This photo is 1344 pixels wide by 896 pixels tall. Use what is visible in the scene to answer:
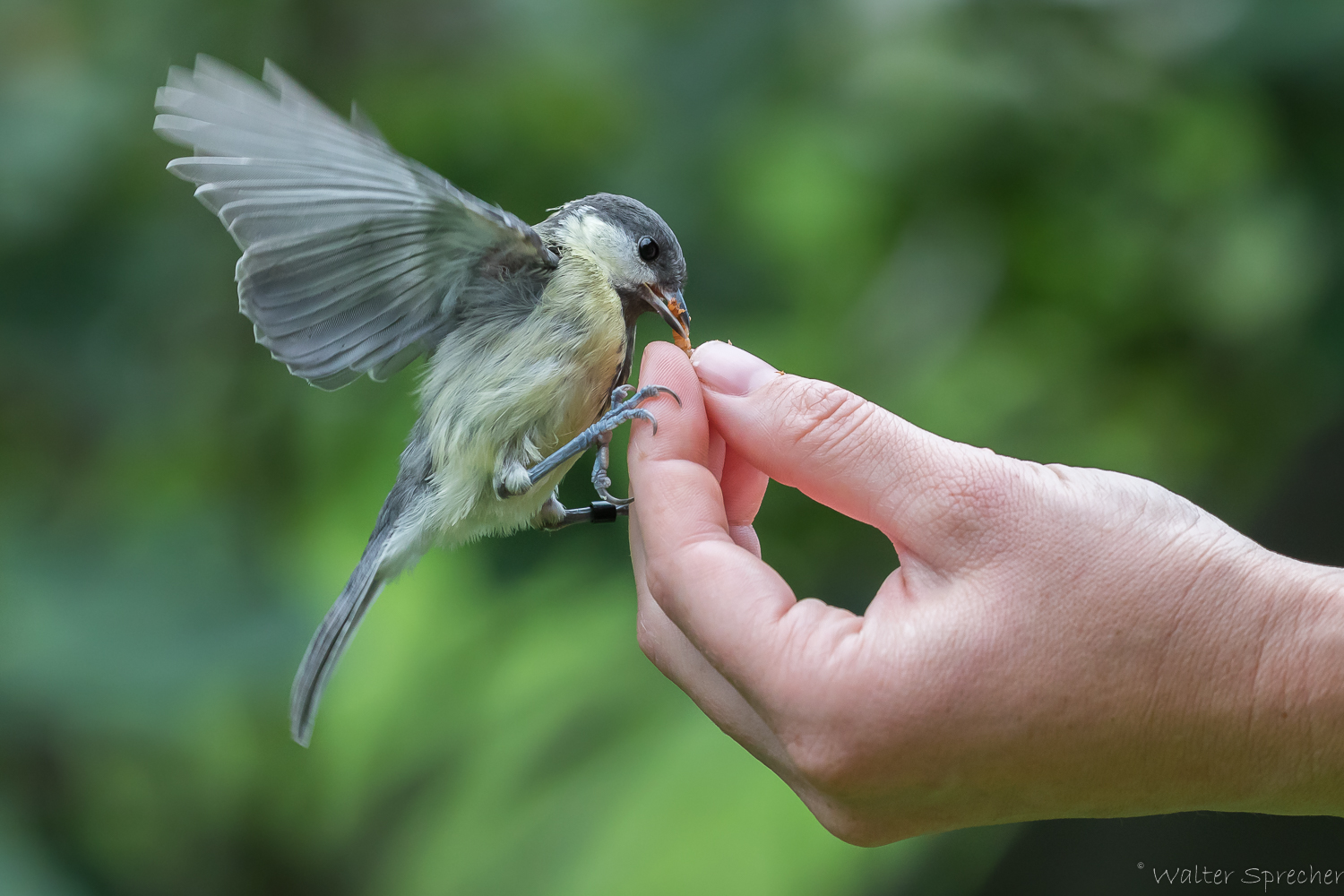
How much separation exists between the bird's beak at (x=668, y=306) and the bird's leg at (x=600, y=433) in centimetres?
20

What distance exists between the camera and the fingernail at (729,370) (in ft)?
5.21

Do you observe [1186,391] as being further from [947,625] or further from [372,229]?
[372,229]

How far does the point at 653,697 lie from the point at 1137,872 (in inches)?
51.5

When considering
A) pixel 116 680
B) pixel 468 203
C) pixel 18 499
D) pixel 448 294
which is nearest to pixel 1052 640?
pixel 468 203

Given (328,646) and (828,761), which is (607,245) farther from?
(828,761)

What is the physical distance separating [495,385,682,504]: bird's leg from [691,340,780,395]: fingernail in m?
0.09

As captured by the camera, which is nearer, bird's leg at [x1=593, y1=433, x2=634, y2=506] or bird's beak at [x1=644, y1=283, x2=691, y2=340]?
bird's leg at [x1=593, y1=433, x2=634, y2=506]

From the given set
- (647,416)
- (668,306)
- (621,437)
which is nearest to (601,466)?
(647,416)

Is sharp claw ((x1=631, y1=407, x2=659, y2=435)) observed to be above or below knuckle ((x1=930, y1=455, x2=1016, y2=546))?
below

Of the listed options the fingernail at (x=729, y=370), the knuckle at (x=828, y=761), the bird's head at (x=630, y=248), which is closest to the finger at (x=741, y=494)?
the fingernail at (x=729, y=370)

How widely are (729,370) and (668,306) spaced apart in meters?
0.35

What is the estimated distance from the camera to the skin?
129 cm

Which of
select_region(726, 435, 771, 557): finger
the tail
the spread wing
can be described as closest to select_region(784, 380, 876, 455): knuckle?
select_region(726, 435, 771, 557): finger

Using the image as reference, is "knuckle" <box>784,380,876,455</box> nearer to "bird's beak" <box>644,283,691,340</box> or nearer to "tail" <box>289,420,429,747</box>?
"bird's beak" <box>644,283,691,340</box>
